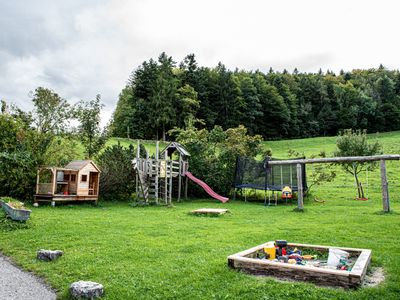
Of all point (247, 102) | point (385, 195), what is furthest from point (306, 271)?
point (247, 102)

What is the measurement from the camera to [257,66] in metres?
89.2

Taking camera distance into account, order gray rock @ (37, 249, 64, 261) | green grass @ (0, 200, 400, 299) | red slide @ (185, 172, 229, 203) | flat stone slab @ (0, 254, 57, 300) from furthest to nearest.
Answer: red slide @ (185, 172, 229, 203) < gray rock @ (37, 249, 64, 261) < flat stone slab @ (0, 254, 57, 300) < green grass @ (0, 200, 400, 299)

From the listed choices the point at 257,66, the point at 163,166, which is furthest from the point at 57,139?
the point at 257,66

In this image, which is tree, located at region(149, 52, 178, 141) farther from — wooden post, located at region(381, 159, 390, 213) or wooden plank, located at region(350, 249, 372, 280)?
wooden plank, located at region(350, 249, 372, 280)

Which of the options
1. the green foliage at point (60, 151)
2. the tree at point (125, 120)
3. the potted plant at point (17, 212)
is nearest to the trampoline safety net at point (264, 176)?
the green foliage at point (60, 151)

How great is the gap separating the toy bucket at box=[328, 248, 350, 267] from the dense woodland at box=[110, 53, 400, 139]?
37.7 metres

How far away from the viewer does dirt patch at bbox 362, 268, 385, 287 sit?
490 centimetres

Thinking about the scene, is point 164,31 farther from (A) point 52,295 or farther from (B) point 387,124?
(B) point 387,124

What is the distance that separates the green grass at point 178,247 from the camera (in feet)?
15.7

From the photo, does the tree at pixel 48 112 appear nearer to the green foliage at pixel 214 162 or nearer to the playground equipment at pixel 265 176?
the green foliage at pixel 214 162

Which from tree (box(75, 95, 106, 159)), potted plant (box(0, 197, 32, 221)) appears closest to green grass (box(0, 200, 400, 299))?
potted plant (box(0, 197, 32, 221))

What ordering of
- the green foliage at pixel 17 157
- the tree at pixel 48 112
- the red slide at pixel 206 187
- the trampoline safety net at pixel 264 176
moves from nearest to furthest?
the green foliage at pixel 17 157 < the trampoline safety net at pixel 264 176 < the red slide at pixel 206 187 < the tree at pixel 48 112

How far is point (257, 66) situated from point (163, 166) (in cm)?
7625

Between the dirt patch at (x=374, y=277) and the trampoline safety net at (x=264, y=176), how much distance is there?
39.2 ft
